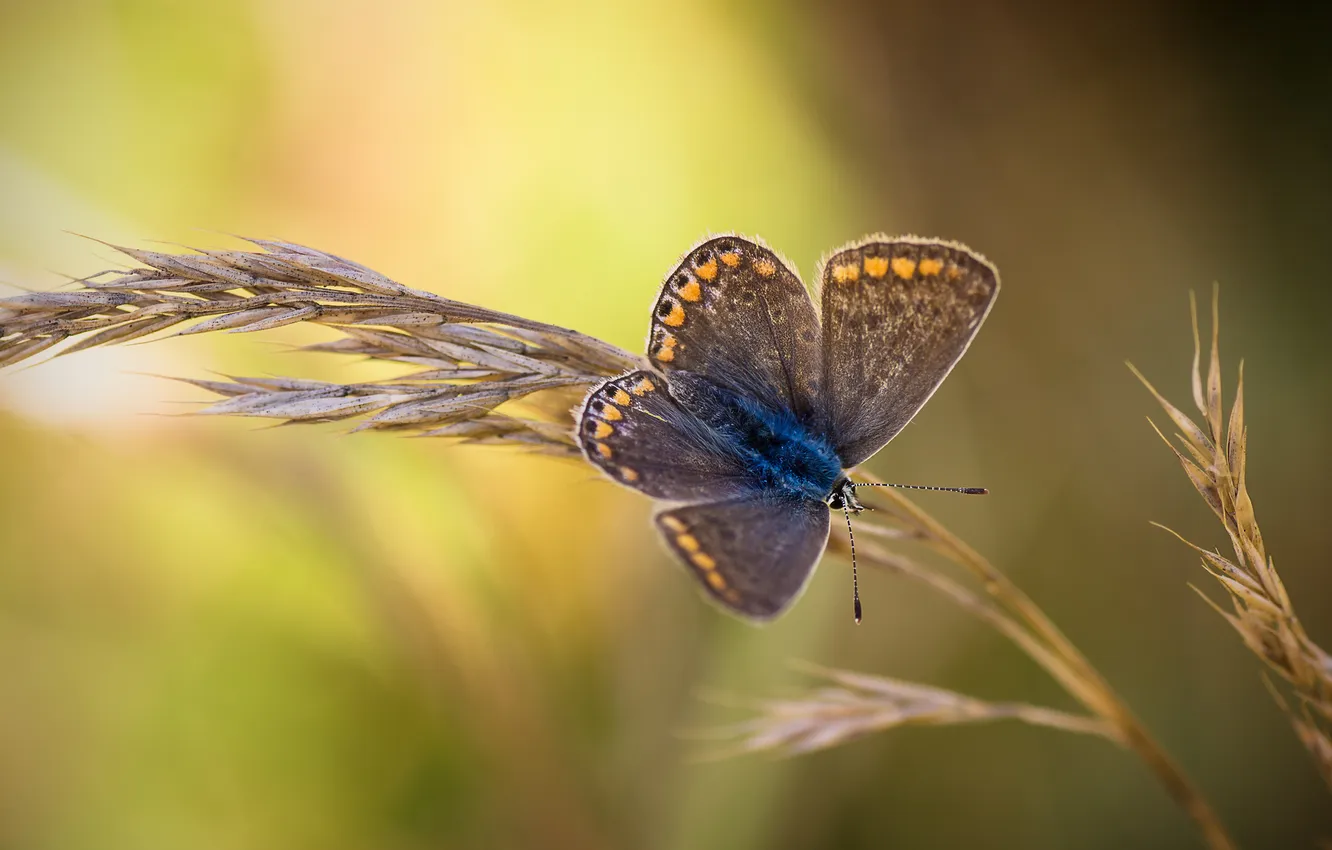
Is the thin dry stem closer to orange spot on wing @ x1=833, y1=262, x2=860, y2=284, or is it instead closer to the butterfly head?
the butterfly head

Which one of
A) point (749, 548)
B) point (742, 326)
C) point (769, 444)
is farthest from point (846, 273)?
point (749, 548)

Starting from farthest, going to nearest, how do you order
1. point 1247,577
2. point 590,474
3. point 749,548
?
point 590,474 → point 749,548 → point 1247,577

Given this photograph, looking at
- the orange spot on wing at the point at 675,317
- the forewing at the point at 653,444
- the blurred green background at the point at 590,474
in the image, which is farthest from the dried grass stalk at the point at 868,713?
the blurred green background at the point at 590,474

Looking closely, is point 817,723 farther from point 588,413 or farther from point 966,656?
point 966,656

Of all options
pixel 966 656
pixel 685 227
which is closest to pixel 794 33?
pixel 685 227

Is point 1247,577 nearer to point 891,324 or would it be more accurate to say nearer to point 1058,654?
point 1058,654

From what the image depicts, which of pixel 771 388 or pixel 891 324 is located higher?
pixel 891 324
